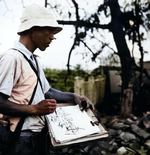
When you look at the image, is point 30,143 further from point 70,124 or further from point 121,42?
point 121,42

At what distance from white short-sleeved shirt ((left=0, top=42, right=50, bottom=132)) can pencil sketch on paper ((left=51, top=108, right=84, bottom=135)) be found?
0.37 feet

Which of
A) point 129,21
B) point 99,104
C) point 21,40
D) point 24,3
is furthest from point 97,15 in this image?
point 21,40

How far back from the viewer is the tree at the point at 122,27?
281cm

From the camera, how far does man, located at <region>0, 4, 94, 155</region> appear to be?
1262 mm

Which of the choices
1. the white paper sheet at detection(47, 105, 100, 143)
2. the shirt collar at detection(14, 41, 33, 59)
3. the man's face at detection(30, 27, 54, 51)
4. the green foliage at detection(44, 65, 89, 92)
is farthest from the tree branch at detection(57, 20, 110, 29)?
the white paper sheet at detection(47, 105, 100, 143)

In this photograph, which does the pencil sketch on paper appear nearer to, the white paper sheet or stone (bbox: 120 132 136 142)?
the white paper sheet

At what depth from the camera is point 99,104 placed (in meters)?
3.03

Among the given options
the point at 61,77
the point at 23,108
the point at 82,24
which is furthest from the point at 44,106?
the point at 82,24

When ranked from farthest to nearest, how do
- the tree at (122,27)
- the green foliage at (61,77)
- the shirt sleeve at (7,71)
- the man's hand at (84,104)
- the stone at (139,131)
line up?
the stone at (139,131) → the tree at (122,27) → the green foliage at (61,77) → the man's hand at (84,104) → the shirt sleeve at (7,71)

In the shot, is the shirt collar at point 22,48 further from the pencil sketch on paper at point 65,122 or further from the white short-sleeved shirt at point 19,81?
the pencil sketch on paper at point 65,122

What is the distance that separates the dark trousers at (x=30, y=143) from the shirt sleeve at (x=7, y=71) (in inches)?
14.2

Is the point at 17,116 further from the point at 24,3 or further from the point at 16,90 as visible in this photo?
the point at 24,3

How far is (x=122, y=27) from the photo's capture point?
3.05 meters

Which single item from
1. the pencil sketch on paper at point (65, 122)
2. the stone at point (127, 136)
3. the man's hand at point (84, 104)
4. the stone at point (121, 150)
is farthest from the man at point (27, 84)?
the stone at point (127, 136)
